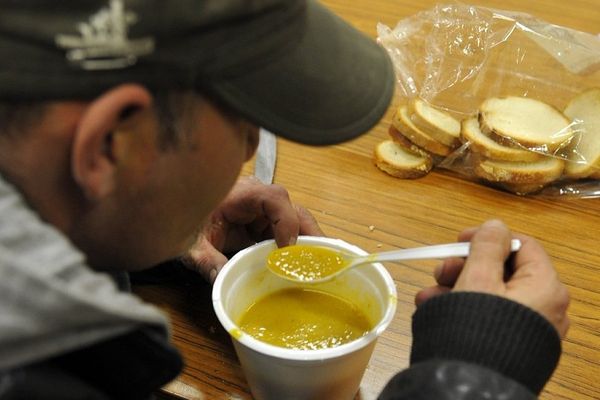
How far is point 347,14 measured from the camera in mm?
1354

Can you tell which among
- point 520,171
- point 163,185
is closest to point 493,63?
point 520,171

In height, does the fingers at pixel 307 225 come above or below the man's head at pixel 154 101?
below

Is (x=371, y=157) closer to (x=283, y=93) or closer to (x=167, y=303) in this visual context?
(x=167, y=303)

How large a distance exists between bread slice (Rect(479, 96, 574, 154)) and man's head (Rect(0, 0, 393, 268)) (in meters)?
0.50

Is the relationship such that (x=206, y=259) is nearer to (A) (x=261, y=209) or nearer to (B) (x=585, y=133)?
(A) (x=261, y=209)

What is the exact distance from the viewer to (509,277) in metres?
0.59

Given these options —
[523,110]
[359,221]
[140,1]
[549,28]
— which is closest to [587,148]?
[523,110]

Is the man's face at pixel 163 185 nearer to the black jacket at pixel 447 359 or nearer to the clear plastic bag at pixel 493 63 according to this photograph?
the black jacket at pixel 447 359

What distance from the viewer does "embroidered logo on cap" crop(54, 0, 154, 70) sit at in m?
0.37

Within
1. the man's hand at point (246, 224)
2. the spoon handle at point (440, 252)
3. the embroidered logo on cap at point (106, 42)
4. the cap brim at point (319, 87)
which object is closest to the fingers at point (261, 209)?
the man's hand at point (246, 224)

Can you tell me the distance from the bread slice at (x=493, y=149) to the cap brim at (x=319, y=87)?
446 millimetres

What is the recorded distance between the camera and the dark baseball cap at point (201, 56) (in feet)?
1.20

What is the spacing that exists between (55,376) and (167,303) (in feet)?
1.08

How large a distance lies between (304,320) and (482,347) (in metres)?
0.21
